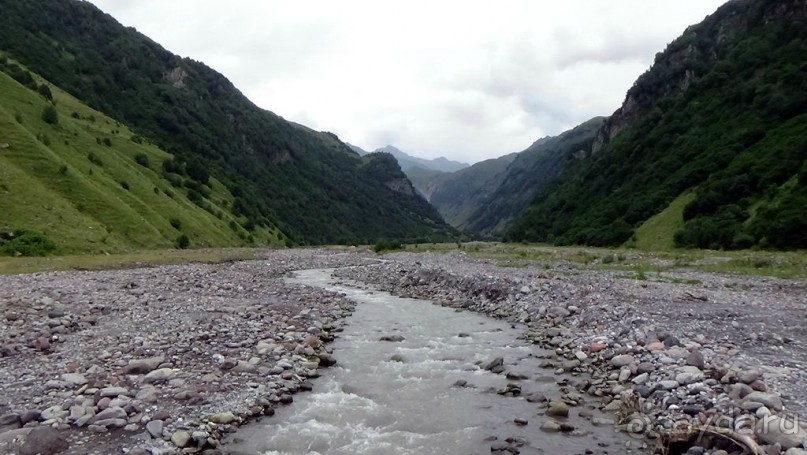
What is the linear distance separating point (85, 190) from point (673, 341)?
67.9 meters

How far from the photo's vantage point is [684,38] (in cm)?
15675

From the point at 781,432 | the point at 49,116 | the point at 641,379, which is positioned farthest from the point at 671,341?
the point at 49,116

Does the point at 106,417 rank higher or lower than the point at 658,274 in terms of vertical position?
lower

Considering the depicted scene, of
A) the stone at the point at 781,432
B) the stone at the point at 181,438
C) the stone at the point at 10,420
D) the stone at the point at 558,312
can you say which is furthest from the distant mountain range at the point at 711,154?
the stone at the point at 10,420

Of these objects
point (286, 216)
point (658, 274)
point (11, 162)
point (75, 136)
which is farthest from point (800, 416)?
point (286, 216)

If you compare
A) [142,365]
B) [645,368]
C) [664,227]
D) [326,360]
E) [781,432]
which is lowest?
[326,360]

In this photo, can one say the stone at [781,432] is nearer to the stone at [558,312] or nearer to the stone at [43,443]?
the stone at [43,443]

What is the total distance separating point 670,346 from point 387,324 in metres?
14.4

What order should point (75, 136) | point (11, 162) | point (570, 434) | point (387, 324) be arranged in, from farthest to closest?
point (75, 136)
point (11, 162)
point (387, 324)
point (570, 434)

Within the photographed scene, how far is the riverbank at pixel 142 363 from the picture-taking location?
1165 centimetres

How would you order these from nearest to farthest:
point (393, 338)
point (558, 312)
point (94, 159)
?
point (393, 338), point (558, 312), point (94, 159)

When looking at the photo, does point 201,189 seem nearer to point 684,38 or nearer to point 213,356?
point 213,356

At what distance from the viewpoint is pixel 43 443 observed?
10500mm

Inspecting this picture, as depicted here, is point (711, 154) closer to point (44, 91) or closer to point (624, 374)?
point (624, 374)
